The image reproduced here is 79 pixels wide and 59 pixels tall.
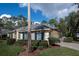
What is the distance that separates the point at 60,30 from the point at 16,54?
1.29 metres

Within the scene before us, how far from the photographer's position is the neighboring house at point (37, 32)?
6.88 meters

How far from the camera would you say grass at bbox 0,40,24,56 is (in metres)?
6.81

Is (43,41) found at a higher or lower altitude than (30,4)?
lower

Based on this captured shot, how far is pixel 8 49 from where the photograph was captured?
22.4ft

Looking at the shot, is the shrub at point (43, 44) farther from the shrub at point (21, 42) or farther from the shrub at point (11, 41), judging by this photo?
the shrub at point (11, 41)

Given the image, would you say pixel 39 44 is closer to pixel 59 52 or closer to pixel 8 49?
pixel 59 52

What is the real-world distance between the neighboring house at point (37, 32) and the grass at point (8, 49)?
0.24 metres

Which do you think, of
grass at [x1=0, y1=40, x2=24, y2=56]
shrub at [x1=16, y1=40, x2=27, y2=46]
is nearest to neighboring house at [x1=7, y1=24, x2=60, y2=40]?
shrub at [x1=16, y1=40, x2=27, y2=46]

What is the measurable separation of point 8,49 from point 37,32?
868mm

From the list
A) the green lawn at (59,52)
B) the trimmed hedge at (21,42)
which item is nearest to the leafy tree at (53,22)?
the green lawn at (59,52)

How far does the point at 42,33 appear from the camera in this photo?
22.6 ft

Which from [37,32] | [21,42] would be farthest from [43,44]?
[21,42]

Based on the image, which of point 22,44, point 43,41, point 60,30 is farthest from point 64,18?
point 22,44

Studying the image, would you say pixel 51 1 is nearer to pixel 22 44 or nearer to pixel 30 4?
pixel 30 4
